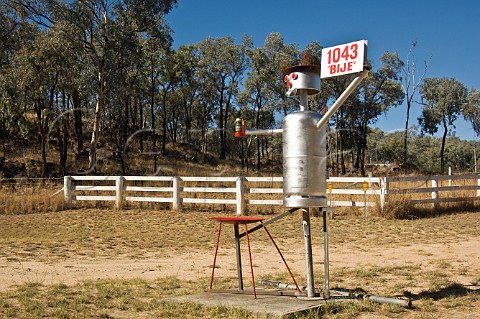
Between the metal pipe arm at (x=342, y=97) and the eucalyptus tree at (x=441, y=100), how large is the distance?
2195 inches

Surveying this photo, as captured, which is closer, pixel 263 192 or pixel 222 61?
pixel 263 192

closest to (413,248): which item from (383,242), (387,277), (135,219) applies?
(383,242)

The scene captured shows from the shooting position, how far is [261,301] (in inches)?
239

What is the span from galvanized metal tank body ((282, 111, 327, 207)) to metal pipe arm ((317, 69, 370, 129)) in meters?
0.13

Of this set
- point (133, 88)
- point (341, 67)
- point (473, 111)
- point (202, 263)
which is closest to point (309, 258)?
point (341, 67)

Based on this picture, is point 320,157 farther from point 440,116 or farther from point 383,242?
point 440,116

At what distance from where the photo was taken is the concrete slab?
5.51m

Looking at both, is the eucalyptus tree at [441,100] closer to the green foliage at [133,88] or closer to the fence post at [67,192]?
the green foliage at [133,88]

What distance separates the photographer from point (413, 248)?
1111 centimetres

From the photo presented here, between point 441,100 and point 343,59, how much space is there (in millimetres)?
57008

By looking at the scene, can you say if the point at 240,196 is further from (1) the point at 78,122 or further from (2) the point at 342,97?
(1) the point at 78,122

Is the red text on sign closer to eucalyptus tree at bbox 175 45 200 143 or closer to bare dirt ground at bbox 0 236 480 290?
bare dirt ground at bbox 0 236 480 290

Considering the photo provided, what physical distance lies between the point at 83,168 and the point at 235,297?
3483cm

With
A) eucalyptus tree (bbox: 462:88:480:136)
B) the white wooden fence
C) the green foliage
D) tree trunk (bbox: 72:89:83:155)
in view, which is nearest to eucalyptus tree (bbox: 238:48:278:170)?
the green foliage
